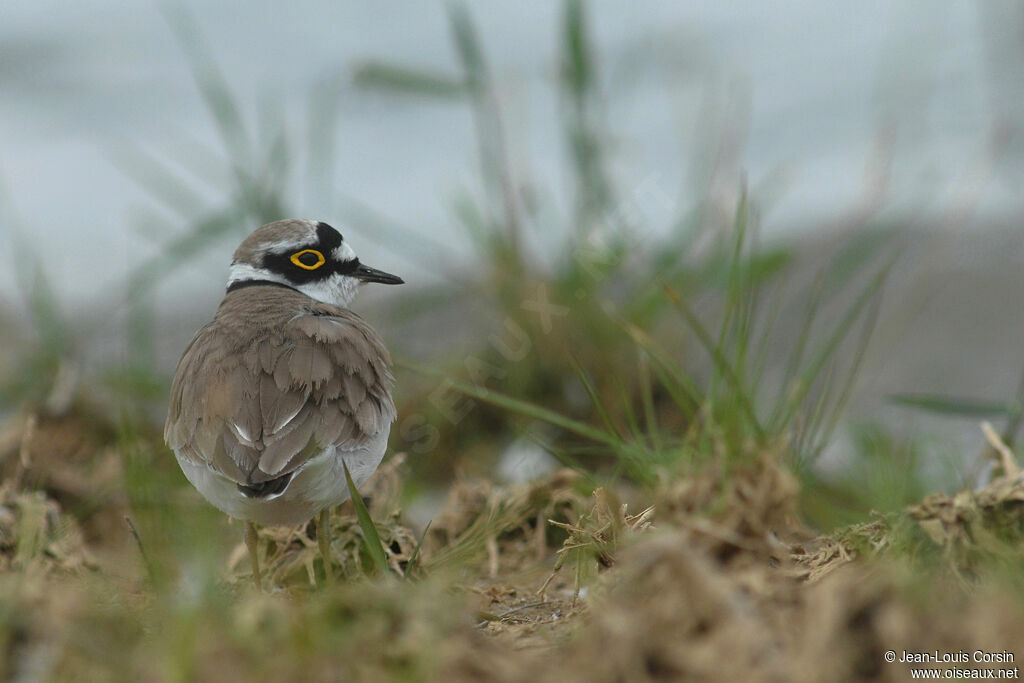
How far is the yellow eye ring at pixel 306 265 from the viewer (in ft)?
13.9

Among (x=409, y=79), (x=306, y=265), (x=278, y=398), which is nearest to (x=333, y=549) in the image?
(x=278, y=398)

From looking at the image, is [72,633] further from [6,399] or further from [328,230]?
[6,399]

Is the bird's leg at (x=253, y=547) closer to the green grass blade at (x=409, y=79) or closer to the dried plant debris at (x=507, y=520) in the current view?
the dried plant debris at (x=507, y=520)

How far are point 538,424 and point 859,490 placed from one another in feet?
5.29

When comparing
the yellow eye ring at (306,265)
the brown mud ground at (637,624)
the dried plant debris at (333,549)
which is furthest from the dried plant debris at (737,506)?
the yellow eye ring at (306,265)

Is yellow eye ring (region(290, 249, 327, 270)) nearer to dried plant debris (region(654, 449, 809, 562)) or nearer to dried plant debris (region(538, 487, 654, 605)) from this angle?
dried plant debris (region(538, 487, 654, 605))

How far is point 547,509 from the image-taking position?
3.51m

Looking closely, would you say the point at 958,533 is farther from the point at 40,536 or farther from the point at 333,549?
the point at 40,536

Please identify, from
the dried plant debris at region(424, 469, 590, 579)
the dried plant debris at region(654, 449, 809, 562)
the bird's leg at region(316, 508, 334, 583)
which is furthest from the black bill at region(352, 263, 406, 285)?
the dried plant debris at region(654, 449, 809, 562)

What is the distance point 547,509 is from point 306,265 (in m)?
1.40

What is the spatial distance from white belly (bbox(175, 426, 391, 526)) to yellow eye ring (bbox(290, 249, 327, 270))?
1.12 metres

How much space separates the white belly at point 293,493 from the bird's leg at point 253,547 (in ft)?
0.17

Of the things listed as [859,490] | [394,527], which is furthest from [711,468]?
[859,490]

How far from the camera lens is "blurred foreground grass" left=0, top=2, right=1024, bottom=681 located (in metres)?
1.69
